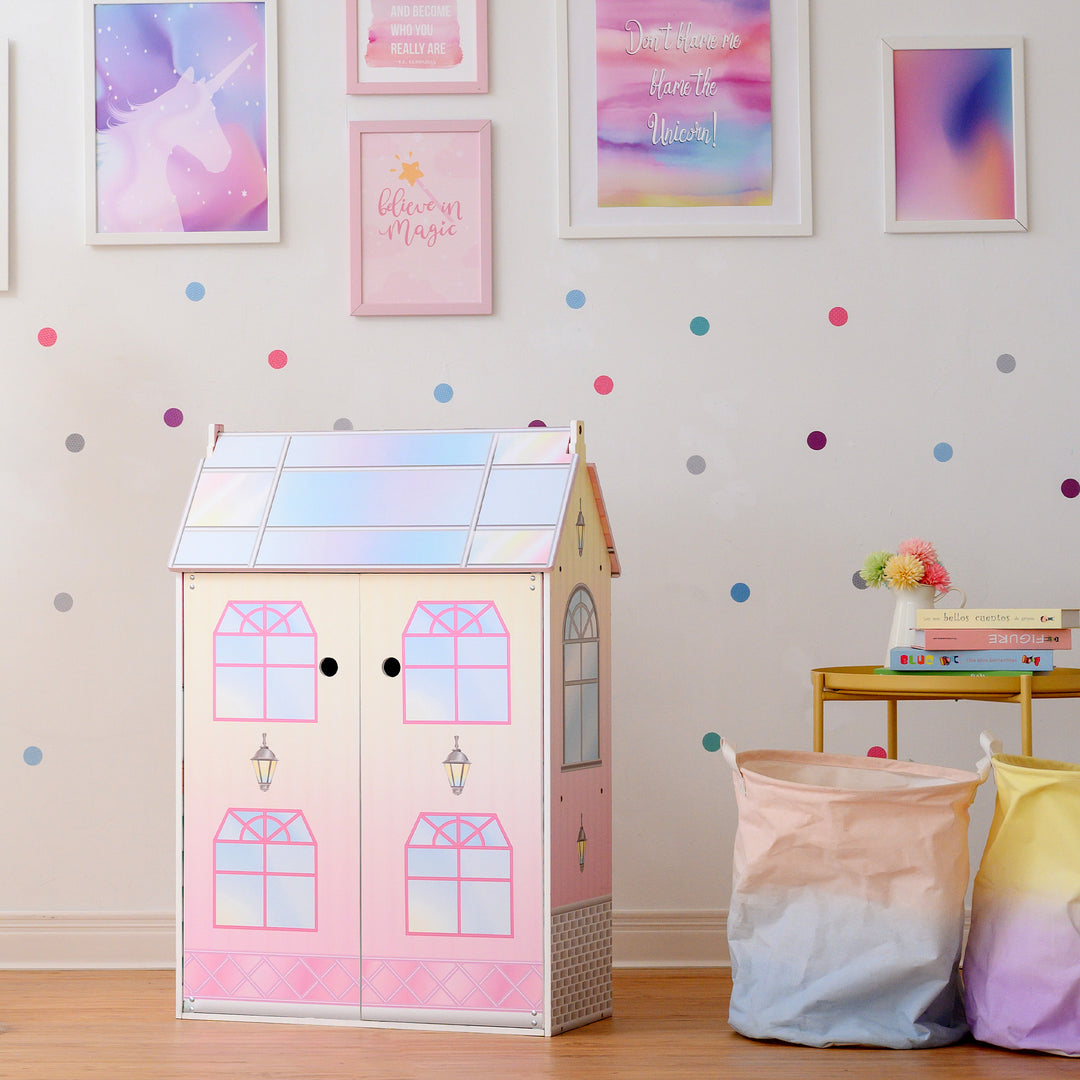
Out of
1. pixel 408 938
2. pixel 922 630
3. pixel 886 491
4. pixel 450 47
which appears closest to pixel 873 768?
pixel 922 630

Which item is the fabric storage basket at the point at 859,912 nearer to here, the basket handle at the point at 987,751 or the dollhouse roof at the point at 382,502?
the basket handle at the point at 987,751

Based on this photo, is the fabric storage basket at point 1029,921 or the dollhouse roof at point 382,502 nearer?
the fabric storage basket at point 1029,921

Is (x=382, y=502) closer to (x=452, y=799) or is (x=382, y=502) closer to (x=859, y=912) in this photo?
(x=452, y=799)

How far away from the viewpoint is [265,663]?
6.75 feet

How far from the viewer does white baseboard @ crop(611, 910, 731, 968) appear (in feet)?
8.04

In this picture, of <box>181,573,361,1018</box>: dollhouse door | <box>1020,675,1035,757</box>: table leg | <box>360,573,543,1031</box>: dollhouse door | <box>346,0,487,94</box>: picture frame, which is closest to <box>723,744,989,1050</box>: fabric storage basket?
<box>1020,675,1035,757</box>: table leg

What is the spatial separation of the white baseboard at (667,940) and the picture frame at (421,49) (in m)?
1.83

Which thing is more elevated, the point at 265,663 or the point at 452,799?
the point at 265,663

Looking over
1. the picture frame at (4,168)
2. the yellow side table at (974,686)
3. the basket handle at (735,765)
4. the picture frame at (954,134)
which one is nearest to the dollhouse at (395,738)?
the basket handle at (735,765)

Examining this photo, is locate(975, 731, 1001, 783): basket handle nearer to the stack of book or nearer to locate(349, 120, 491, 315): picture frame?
the stack of book

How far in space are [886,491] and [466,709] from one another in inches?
43.0

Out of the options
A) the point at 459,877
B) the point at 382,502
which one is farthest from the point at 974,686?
the point at 382,502

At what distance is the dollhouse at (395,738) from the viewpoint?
1.96 metres

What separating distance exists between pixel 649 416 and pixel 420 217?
660mm
